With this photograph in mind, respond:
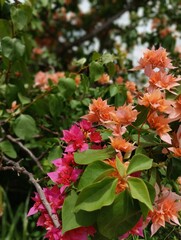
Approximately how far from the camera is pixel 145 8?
12.2 feet

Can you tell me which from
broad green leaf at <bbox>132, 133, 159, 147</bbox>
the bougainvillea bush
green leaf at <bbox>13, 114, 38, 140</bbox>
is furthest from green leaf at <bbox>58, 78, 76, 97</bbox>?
broad green leaf at <bbox>132, 133, 159, 147</bbox>

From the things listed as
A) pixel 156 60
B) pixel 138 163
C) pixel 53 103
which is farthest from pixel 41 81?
pixel 138 163

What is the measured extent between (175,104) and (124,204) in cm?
29

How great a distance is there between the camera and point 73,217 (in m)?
0.99

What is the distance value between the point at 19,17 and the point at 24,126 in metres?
0.40

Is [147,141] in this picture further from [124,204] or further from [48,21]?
[48,21]

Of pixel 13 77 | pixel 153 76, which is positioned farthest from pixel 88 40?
pixel 153 76

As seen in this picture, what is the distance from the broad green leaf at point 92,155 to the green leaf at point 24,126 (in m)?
0.75

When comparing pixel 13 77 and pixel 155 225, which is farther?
pixel 13 77

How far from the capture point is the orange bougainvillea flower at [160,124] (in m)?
1.06

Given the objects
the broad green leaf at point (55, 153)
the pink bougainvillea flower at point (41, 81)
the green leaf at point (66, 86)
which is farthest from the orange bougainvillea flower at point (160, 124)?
the pink bougainvillea flower at point (41, 81)

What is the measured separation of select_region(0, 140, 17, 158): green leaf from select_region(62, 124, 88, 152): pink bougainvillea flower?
0.69 metres

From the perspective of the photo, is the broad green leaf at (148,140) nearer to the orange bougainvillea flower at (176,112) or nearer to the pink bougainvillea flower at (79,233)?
the orange bougainvillea flower at (176,112)

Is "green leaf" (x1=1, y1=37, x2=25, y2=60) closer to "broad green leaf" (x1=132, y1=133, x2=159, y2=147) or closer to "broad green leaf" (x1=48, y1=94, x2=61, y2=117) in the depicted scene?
"broad green leaf" (x1=48, y1=94, x2=61, y2=117)
